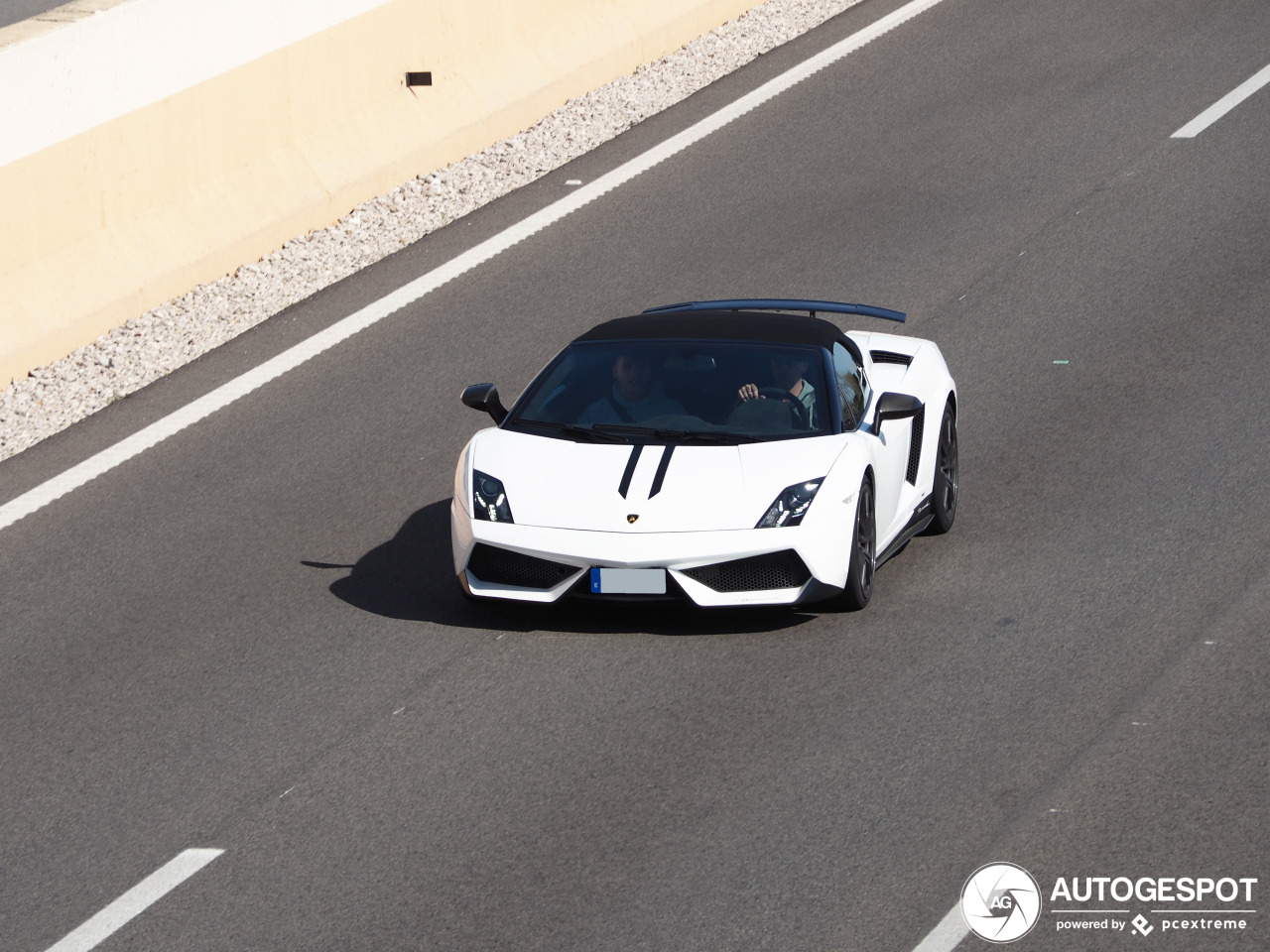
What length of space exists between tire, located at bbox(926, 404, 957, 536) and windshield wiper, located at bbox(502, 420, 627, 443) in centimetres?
192

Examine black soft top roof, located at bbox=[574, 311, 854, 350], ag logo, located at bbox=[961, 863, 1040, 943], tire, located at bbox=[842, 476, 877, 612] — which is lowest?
tire, located at bbox=[842, 476, 877, 612]

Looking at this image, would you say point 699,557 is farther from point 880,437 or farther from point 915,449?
point 915,449

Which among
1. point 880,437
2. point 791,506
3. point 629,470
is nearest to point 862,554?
point 791,506

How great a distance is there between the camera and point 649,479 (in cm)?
875

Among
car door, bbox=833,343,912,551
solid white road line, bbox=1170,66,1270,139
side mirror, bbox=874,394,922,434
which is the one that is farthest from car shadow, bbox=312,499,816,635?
solid white road line, bbox=1170,66,1270,139

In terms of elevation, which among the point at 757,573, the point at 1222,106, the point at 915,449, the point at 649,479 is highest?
the point at 649,479

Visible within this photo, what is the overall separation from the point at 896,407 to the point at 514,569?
2075 millimetres

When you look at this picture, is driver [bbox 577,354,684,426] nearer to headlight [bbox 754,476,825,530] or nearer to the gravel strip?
headlight [bbox 754,476,825,530]

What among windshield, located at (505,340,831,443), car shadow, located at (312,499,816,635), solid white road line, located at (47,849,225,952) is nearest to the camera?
solid white road line, located at (47,849,225,952)

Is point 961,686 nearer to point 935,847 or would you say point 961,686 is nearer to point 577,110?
point 935,847

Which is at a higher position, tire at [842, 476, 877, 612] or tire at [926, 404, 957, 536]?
tire at [842, 476, 877, 612]

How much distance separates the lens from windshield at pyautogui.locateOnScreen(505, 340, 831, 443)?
30.3ft

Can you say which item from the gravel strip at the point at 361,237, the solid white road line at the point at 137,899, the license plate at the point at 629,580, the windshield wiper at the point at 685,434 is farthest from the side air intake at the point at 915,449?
the gravel strip at the point at 361,237

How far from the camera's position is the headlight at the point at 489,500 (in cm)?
880
